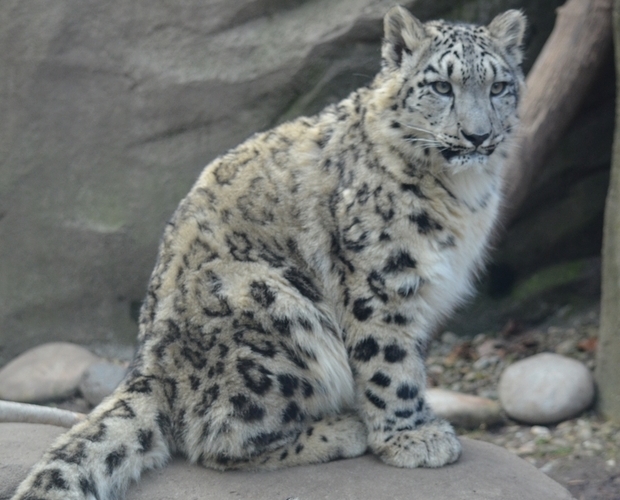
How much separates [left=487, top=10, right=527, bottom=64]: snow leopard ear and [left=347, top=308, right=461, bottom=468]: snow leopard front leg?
3.39 feet

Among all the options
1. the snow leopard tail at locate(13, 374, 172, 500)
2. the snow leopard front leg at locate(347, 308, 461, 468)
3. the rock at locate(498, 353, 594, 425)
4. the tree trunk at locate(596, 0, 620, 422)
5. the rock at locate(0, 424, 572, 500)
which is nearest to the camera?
the snow leopard tail at locate(13, 374, 172, 500)

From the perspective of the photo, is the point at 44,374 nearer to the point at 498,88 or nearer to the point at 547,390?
the point at 547,390

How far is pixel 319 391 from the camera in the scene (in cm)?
298

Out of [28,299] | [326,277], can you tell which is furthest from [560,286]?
[28,299]

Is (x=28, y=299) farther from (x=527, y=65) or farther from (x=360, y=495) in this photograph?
(x=527, y=65)

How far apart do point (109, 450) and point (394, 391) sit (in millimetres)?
953

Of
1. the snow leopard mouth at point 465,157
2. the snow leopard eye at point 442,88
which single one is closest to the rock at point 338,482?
the snow leopard mouth at point 465,157

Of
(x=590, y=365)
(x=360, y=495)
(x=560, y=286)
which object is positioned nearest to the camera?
(x=360, y=495)

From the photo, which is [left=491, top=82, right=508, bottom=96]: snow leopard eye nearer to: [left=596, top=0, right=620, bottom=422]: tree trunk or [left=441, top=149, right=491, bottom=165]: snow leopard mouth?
[left=441, top=149, right=491, bottom=165]: snow leopard mouth

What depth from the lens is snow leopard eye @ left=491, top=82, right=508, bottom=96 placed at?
9.53 ft

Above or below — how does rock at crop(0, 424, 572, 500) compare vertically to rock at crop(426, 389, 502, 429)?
above

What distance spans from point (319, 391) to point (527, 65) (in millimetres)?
3159

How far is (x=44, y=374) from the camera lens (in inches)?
192

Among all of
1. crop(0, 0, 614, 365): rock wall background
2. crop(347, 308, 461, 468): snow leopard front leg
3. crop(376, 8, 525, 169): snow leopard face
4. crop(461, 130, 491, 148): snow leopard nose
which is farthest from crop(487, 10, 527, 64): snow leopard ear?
crop(0, 0, 614, 365): rock wall background
